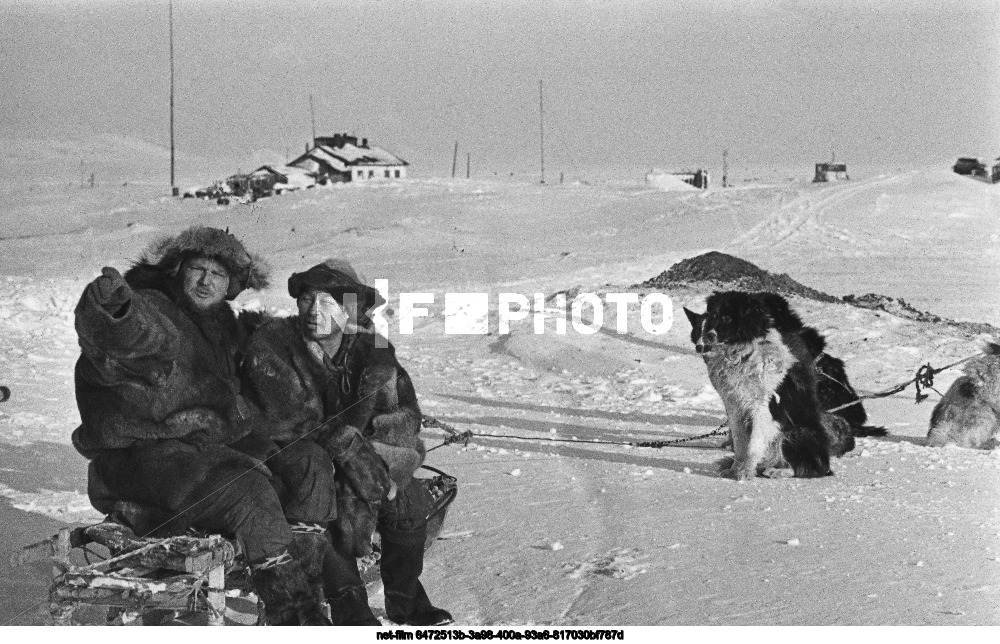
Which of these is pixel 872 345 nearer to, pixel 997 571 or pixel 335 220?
pixel 997 571

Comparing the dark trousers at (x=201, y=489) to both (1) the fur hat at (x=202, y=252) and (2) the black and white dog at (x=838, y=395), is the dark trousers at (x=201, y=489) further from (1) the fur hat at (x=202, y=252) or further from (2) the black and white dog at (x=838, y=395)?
(2) the black and white dog at (x=838, y=395)

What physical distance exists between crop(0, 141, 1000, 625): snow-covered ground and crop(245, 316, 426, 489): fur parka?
2.64 feet

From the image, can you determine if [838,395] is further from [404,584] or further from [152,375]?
[152,375]

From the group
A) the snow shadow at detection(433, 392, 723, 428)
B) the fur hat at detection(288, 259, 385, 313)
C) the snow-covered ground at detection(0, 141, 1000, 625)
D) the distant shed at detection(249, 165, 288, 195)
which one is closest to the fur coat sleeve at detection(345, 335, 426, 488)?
the fur hat at detection(288, 259, 385, 313)

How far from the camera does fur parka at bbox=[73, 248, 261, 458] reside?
161 inches

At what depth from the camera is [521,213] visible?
3425 cm

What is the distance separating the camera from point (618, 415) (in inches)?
428

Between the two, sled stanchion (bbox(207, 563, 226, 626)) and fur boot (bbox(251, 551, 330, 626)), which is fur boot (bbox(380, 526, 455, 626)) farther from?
sled stanchion (bbox(207, 563, 226, 626))

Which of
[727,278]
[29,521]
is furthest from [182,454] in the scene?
[727,278]

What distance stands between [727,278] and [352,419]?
14.5 metres

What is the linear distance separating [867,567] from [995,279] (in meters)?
18.2

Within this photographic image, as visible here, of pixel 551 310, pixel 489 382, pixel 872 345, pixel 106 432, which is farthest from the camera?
Result: pixel 551 310

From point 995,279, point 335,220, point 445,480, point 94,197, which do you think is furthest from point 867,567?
point 94,197

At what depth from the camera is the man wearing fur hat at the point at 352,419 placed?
460 centimetres
